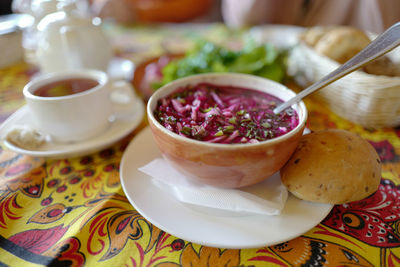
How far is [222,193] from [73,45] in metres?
1.27

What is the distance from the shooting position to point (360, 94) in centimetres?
138

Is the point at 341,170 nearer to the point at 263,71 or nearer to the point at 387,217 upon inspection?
the point at 387,217

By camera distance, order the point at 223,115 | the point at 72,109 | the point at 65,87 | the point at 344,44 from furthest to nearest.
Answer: the point at 344,44
the point at 65,87
the point at 72,109
the point at 223,115

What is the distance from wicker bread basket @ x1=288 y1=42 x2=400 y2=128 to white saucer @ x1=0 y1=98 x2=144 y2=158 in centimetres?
101

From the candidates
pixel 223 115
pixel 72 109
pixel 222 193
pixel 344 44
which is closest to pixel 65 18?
pixel 72 109

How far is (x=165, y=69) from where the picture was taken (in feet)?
5.73

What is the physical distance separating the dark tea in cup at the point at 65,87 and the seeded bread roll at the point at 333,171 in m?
0.98

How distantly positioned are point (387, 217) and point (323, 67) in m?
0.86

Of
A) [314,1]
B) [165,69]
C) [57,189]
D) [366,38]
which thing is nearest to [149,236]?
[57,189]

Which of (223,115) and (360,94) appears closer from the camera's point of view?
(223,115)

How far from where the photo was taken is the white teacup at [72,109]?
118 centimetres

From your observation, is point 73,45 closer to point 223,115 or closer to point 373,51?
point 223,115

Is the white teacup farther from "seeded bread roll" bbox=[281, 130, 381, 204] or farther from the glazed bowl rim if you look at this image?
Result: "seeded bread roll" bbox=[281, 130, 381, 204]

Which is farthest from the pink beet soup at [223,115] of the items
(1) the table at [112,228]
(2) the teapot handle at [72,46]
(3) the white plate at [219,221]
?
(2) the teapot handle at [72,46]
